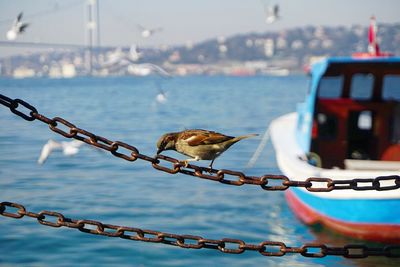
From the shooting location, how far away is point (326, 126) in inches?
451

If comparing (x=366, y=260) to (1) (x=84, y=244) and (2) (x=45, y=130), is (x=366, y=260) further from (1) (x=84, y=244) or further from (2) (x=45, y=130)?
(2) (x=45, y=130)

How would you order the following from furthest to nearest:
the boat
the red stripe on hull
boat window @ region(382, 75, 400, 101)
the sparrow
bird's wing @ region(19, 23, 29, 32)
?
bird's wing @ region(19, 23, 29, 32), boat window @ region(382, 75, 400, 101), the boat, the red stripe on hull, the sparrow

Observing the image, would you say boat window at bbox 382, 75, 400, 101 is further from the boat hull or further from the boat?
the boat hull

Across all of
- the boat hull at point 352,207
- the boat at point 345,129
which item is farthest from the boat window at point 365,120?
the boat hull at point 352,207

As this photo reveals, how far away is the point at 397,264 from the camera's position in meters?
9.38

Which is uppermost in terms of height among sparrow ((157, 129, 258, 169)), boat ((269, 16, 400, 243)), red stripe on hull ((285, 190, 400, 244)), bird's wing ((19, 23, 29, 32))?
bird's wing ((19, 23, 29, 32))

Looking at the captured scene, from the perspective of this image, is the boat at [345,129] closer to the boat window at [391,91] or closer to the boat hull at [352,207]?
the boat hull at [352,207]

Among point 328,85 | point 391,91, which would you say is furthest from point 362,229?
point 391,91

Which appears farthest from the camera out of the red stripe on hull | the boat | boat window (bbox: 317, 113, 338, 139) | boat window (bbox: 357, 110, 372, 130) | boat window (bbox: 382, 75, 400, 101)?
boat window (bbox: 382, 75, 400, 101)

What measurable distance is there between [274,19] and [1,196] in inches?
347

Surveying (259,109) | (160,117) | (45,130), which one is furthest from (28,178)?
(259,109)

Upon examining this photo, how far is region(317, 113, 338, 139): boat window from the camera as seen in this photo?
11.4 m

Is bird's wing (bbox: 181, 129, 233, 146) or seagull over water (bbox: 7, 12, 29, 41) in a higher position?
seagull over water (bbox: 7, 12, 29, 41)

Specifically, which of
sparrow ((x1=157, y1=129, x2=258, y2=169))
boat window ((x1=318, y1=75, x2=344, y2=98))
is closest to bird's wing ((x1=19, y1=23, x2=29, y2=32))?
boat window ((x1=318, y1=75, x2=344, y2=98))
